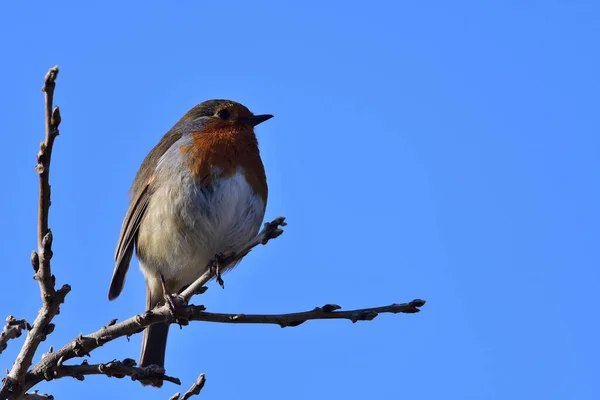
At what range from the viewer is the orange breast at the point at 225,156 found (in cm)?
529

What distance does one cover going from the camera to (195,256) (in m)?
5.34

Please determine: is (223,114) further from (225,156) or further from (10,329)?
(10,329)

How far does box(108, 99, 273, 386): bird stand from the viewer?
17.1 ft

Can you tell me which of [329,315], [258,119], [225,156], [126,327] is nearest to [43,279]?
[126,327]

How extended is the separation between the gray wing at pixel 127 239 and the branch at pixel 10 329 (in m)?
1.91

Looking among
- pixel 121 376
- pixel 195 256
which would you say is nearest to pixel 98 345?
pixel 121 376

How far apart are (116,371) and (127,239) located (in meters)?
2.43

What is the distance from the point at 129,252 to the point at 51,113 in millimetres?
3178

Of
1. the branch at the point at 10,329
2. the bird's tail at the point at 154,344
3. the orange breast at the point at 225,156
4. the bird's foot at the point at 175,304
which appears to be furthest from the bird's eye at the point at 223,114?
the branch at the point at 10,329

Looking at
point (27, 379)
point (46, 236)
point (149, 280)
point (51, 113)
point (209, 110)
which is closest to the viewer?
point (51, 113)

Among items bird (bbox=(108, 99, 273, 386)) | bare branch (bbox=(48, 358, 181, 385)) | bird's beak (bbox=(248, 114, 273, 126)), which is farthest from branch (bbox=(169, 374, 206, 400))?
bird's beak (bbox=(248, 114, 273, 126))

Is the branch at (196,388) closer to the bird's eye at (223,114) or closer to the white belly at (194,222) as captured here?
the white belly at (194,222)

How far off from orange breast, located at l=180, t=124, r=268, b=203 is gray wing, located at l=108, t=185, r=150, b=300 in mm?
502

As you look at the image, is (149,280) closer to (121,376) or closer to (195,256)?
(195,256)
